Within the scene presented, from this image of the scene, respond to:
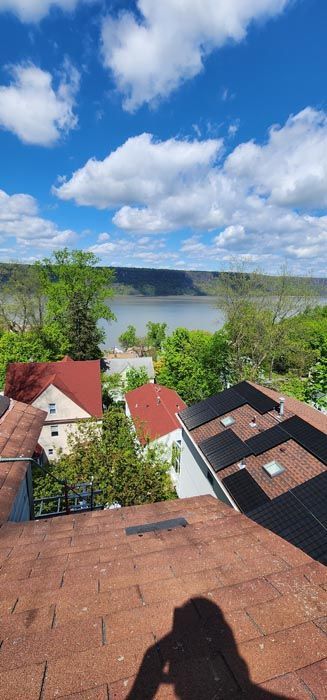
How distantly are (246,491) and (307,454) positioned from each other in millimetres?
2404

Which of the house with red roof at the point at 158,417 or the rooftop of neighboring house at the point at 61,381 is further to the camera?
the rooftop of neighboring house at the point at 61,381

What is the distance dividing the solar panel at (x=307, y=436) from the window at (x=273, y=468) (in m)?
1.09

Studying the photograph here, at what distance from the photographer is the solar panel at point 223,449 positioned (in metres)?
12.2

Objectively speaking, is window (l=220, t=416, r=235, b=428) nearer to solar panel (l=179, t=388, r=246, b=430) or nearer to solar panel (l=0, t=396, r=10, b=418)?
solar panel (l=179, t=388, r=246, b=430)

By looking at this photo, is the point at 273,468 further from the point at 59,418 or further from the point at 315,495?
the point at 59,418

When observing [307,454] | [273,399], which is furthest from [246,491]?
[273,399]

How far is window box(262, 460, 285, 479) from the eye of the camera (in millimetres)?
10884

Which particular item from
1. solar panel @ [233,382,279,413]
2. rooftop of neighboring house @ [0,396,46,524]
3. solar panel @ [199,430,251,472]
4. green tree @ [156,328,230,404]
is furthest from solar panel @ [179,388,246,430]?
green tree @ [156,328,230,404]

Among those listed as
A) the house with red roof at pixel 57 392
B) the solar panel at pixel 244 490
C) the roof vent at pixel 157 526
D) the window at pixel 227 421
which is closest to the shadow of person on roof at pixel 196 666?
the roof vent at pixel 157 526

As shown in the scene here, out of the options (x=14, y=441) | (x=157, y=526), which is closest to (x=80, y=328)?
(x=14, y=441)

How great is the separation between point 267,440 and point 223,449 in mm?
1706

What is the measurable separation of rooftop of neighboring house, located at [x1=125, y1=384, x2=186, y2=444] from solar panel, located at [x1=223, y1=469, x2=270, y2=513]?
308 inches

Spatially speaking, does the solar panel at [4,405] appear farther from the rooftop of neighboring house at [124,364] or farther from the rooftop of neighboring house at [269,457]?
the rooftop of neighboring house at [124,364]

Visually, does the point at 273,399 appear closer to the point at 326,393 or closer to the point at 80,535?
the point at 326,393
